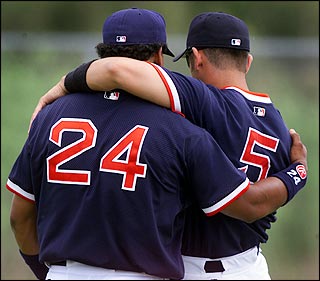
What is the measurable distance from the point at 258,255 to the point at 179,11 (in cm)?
320

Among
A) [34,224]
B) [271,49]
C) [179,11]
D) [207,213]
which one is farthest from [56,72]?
[207,213]

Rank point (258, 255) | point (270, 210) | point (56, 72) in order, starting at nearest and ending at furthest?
point (270, 210)
point (258, 255)
point (56, 72)

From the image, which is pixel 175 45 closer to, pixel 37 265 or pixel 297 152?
pixel 297 152

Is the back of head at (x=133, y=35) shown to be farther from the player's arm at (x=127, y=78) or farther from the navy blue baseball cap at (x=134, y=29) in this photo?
the player's arm at (x=127, y=78)

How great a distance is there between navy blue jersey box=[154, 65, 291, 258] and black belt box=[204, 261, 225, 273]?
1.2 inches

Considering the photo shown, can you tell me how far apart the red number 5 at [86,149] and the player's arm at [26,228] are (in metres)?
0.23

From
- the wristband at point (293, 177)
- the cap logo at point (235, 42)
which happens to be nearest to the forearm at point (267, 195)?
the wristband at point (293, 177)

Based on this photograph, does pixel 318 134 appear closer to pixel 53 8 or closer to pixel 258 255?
pixel 53 8

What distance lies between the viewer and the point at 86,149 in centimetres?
238

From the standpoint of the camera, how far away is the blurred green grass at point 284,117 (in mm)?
5562

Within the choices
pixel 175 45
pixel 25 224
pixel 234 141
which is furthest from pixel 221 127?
pixel 175 45

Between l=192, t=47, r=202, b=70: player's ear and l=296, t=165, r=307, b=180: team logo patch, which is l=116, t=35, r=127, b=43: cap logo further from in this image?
l=296, t=165, r=307, b=180: team logo patch

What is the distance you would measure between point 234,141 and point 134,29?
0.54m

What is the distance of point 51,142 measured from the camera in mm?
2426
